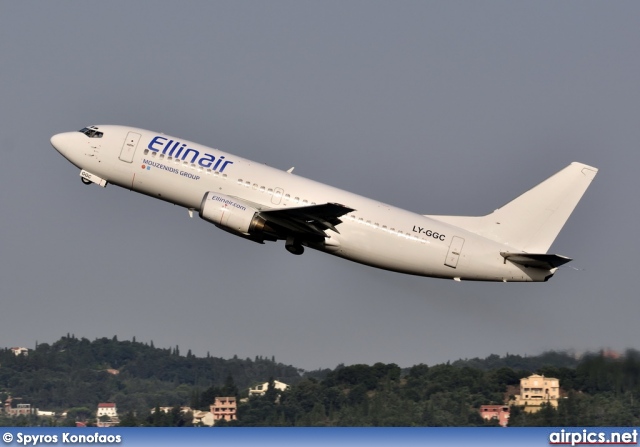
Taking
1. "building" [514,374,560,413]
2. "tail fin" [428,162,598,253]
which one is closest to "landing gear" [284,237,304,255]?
"tail fin" [428,162,598,253]

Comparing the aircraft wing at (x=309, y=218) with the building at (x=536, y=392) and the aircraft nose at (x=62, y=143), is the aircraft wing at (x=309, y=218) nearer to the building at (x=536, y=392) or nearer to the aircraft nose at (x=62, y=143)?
the aircraft nose at (x=62, y=143)

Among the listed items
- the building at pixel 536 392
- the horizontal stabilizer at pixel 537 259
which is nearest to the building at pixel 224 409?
the building at pixel 536 392

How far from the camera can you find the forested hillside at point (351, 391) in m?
66.2

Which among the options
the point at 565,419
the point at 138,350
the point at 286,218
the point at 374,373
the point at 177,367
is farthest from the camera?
the point at 138,350

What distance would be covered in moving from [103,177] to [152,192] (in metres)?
2.98

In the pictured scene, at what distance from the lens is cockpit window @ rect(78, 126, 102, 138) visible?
197 ft

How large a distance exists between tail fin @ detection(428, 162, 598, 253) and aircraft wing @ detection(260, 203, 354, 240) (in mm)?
5890

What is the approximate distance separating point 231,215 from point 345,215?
17.6 feet

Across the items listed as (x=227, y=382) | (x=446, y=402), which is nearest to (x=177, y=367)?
(x=227, y=382)

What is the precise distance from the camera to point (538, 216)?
58.1 meters

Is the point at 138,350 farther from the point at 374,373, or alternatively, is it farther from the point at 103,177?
Answer: the point at 103,177

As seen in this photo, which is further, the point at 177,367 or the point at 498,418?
the point at 177,367

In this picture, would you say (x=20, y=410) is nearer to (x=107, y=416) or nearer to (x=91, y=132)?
(x=107, y=416)

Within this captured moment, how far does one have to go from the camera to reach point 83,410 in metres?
98.5
